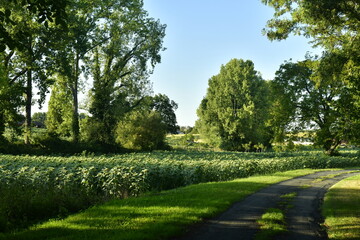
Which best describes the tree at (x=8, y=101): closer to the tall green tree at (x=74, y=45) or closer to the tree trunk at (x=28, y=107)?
the tree trunk at (x=28, y=107)

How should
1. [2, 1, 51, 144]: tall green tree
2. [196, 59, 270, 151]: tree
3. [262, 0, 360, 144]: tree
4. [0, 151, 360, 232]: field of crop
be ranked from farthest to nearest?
[196, 59, 270, 151]: tree, [2, 1, 51, 144]: tall green tree, [262, 0, 360, 144]: tree, [0, 151, 360, 232]: field of crop

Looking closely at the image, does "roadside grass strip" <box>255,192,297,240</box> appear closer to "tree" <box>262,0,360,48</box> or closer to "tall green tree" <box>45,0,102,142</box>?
"tree" <box>262,0,360,48</box>

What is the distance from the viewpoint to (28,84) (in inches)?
1469

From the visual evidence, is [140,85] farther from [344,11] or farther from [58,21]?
[58,21]

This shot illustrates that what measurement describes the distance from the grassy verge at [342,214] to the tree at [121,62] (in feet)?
105

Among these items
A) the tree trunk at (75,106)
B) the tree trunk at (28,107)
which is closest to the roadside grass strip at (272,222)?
the tree trunk at (28,107)

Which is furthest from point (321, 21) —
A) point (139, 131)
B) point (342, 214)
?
point (139, 131)

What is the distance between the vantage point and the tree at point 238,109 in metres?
56.7

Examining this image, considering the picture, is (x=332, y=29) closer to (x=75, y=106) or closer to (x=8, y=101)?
(x=8, y=101)

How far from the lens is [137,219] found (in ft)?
27.4

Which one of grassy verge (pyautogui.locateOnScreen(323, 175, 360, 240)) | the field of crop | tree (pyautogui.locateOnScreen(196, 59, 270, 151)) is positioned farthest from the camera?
tree (pyautogui.locateOnScreen(196, 59, 270, 151))

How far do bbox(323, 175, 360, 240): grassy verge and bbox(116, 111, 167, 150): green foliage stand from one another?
109ft

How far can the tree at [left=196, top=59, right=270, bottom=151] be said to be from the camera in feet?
186

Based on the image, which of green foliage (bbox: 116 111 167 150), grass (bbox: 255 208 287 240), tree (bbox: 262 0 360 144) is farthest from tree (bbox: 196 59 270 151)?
grass (bbox: 255 208 287 240)
